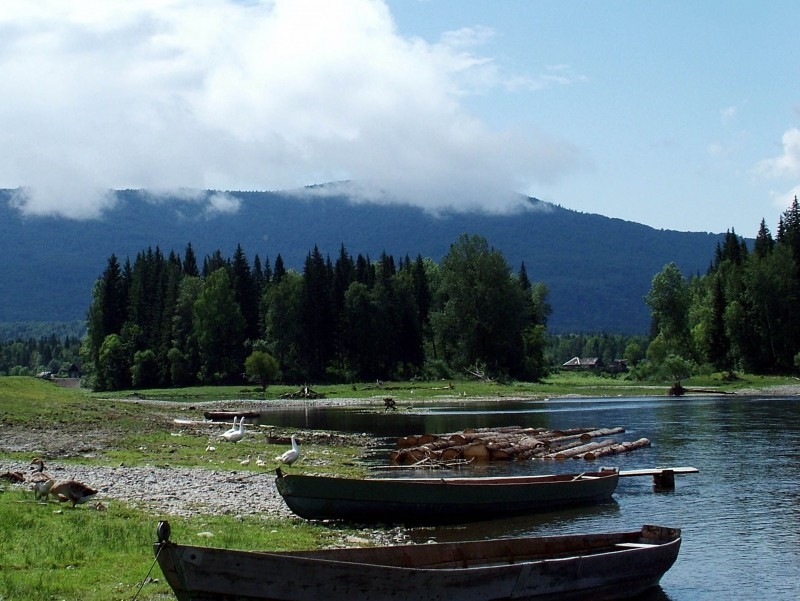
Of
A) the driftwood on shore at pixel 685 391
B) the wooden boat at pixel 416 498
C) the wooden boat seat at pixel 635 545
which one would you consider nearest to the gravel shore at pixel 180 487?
the wooden boat at pixel 416 498

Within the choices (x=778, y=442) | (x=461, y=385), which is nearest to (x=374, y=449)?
(x=778, y=442)

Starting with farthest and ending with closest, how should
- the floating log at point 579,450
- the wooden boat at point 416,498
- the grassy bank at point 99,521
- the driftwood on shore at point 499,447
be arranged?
the floating log at point 579,450, the driftwood on shore at point 499,447, the wooden boat at point 416,498, the grassy bank at point 99,521

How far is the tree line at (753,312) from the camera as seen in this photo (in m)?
121

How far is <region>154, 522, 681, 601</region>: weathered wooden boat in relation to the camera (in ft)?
45.0

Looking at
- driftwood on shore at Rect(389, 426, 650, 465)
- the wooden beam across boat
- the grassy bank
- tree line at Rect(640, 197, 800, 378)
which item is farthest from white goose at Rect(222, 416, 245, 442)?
tree line at Rect(640, 197, 800, 378)

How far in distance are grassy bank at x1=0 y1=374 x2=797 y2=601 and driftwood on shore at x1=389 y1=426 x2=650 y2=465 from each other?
3.03m

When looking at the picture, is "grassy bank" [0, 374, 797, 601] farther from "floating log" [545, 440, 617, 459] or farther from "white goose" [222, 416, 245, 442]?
"floating log" [545, 440, 617, 459]

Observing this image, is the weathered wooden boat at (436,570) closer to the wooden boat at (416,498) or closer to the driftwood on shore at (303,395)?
the wooden boat at (416,498)

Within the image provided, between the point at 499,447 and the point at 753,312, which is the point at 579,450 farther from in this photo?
the point at 753,312

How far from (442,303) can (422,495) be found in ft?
386

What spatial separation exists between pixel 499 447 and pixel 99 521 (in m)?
25.1

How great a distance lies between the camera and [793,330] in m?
121

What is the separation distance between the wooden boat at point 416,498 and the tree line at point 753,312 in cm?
9277

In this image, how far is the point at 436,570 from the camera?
15.3 m
